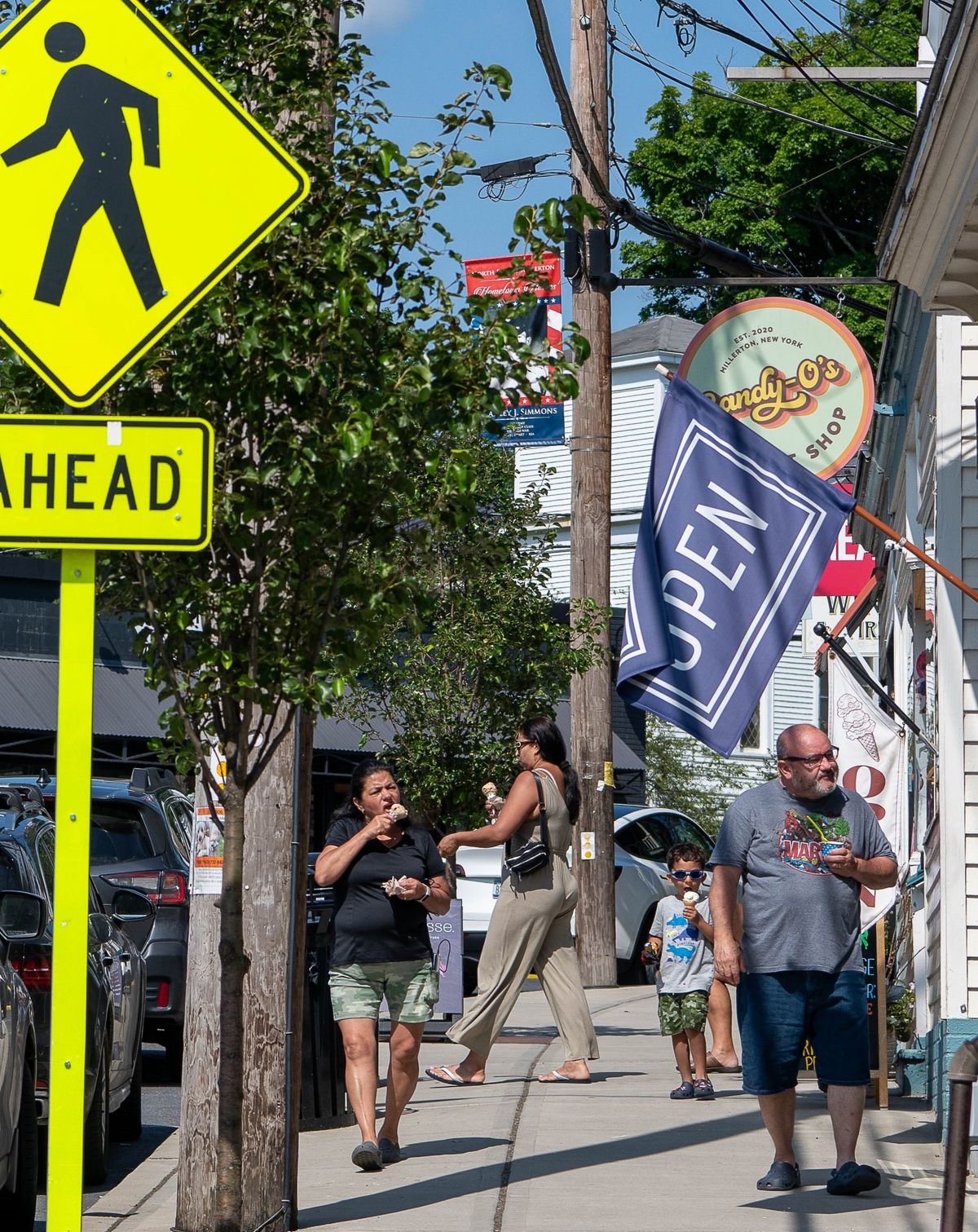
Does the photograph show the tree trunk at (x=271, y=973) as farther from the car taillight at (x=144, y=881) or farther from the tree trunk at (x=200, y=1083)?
the car taillight at (x=144, y=881)

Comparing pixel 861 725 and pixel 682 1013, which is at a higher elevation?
pixel 861 725

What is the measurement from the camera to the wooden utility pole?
54.5ft

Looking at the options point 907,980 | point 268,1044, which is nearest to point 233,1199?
point 268,1044

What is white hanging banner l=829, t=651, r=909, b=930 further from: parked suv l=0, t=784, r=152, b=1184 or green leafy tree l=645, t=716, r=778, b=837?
green leafy tree l=645, t=716, r=778, b=837

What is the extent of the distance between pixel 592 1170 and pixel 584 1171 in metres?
0.04

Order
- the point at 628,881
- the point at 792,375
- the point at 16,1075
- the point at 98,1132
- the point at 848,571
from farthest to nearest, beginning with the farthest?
the point at 628,881
the point at 848,571
the point at 792,375
the point at 98,1132
the point at 16,1075

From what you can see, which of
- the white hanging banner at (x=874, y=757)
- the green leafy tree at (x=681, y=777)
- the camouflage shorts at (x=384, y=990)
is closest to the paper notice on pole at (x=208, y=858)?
the camouflage shorts at (x=384, y=990)

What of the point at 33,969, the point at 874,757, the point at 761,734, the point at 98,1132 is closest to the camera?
the point at 33,969

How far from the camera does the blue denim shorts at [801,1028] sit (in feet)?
24.3

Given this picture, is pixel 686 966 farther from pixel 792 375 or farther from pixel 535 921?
pixel 792 375

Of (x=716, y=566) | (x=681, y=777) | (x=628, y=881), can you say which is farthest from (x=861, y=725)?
(x=681, y=777)

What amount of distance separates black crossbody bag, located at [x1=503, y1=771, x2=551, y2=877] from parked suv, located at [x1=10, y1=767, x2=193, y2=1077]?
2.43 metres

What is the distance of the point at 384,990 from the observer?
827cm

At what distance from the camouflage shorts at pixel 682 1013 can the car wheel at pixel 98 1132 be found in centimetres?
327
